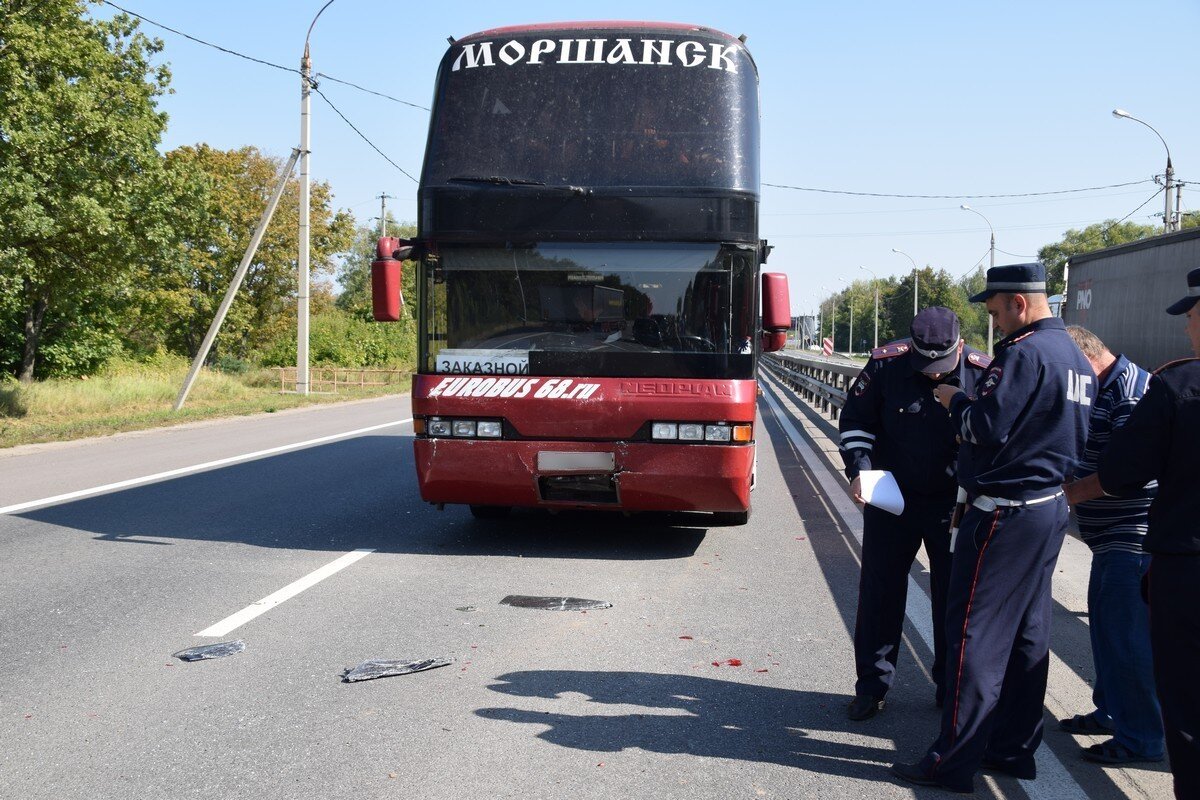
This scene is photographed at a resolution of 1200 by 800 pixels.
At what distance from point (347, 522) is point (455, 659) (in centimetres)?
424

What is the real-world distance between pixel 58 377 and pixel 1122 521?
3821cm

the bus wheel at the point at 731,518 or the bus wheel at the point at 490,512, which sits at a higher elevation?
the bus wheel at the point at 731,518

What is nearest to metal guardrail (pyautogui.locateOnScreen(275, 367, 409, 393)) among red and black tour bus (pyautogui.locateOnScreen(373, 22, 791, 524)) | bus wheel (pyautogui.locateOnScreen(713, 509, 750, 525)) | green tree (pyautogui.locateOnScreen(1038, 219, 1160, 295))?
bus wheel (pyautogui.locateOnScreen(713, 509, 750, 525))

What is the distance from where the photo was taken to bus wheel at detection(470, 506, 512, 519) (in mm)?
9414

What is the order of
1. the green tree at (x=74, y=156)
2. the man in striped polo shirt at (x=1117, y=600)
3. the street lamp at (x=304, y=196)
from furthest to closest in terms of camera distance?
the street lamp at (x=304, y=196) < the green tree at (x=74, y=156) < the man in striped polo shirt at (x=1117, y=600)

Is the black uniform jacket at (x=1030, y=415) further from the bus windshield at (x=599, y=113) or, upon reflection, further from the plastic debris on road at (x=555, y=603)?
the bus windshield at (x=599, y=113)

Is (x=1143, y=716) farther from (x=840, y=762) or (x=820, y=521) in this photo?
(x=820, y=521)

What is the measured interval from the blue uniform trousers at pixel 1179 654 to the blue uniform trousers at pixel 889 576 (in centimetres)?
134

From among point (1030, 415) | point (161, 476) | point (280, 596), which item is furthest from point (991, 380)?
point (161, 476)

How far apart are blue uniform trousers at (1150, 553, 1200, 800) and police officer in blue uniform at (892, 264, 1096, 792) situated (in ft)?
1.80

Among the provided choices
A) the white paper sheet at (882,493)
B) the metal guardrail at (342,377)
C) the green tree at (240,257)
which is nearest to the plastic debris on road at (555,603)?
the white paper sheet at (882,493)

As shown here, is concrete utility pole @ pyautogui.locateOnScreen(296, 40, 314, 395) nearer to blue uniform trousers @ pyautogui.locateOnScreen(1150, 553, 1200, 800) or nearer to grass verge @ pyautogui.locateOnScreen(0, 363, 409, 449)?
grass verge @ pyautogui.locateOnScreen(0, 363, 409, 449)

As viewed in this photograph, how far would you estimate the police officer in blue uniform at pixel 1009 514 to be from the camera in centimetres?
370

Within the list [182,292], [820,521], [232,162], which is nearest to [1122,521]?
[820,521]
